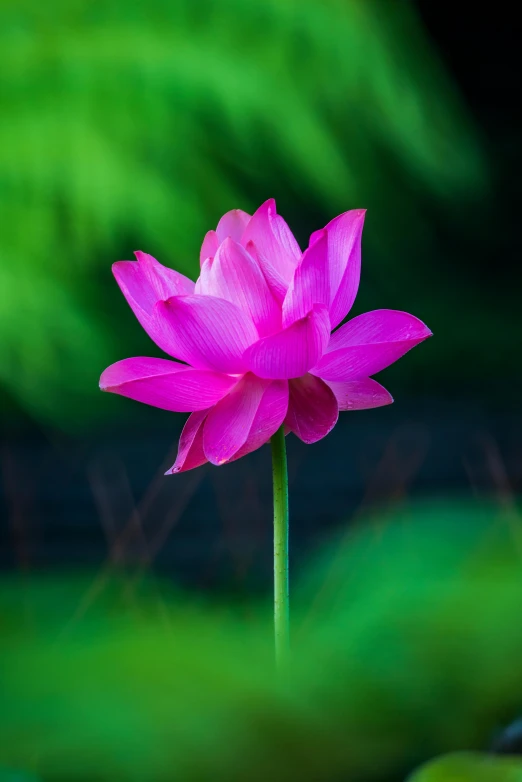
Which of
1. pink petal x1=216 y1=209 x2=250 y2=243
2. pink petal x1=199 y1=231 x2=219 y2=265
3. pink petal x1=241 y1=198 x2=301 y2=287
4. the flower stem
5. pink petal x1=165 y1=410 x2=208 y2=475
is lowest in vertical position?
the flower stem

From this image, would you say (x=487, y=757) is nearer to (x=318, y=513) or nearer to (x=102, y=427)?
(x=318, y=513)

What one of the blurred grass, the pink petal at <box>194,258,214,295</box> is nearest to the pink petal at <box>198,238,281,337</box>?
the pink petal at <box>194,258,214,295</box>

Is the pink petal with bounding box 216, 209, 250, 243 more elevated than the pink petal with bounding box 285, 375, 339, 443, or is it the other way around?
the pink petal with bounding box 216, 209, 250, 243

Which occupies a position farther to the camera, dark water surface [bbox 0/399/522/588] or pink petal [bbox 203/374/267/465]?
dark water surface [bbox 0/399/522/588]

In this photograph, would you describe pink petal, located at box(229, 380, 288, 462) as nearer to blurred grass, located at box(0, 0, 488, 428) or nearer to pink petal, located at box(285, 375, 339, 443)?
pink petal, located at box(285, 375, 339, 443)

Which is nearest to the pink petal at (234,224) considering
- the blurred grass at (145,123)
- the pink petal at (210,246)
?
the pink petal at (210,246)

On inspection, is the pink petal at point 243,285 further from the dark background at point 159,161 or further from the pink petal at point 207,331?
the dark background at point 159,161

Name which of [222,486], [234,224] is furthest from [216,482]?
[234,224]

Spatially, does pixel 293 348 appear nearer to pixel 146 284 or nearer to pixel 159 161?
pixel 146 284
